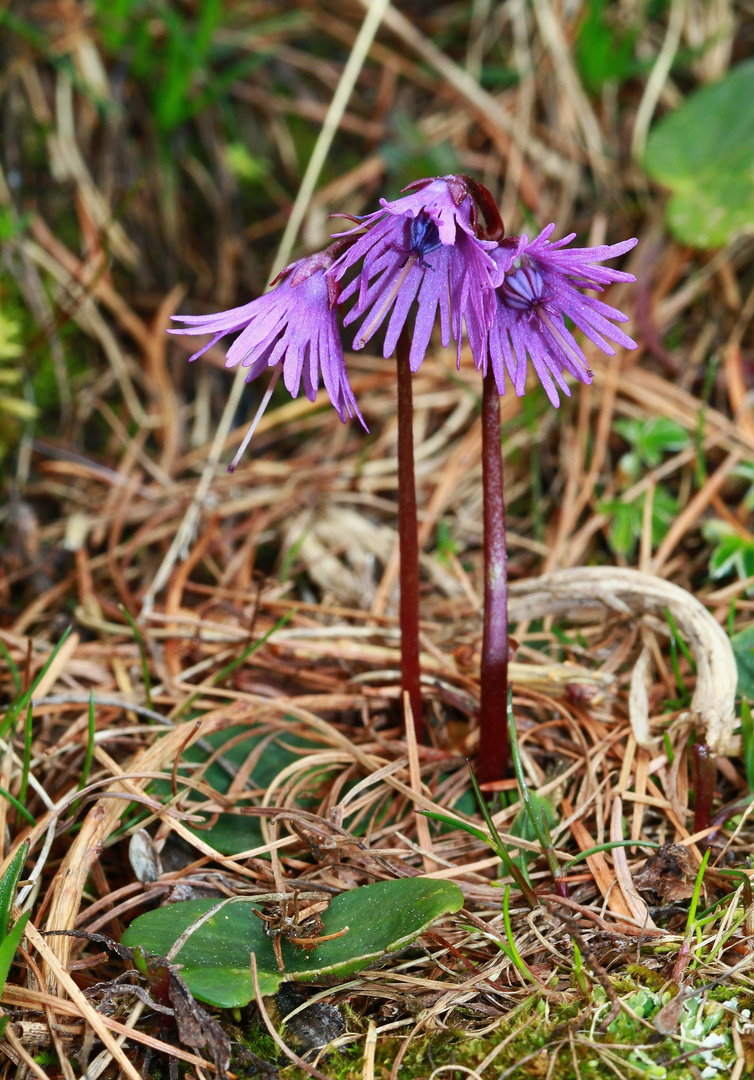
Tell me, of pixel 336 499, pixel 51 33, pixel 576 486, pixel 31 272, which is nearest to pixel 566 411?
pixel 576 486

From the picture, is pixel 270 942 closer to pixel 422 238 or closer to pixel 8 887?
pixel 8 887

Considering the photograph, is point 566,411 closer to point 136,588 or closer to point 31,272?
point 136,588

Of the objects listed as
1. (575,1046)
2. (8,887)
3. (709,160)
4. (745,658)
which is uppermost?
(709,160)

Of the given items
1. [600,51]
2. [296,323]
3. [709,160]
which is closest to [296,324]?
[296,323]

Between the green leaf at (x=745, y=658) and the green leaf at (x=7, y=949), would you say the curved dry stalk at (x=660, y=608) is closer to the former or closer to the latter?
the green leaf at (x=745, y=658)

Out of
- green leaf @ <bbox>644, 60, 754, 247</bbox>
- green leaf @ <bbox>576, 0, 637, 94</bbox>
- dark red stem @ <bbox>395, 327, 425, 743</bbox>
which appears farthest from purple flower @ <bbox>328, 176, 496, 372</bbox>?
green leaf @ <bbox>576, 0, 637, 94</bbox>
